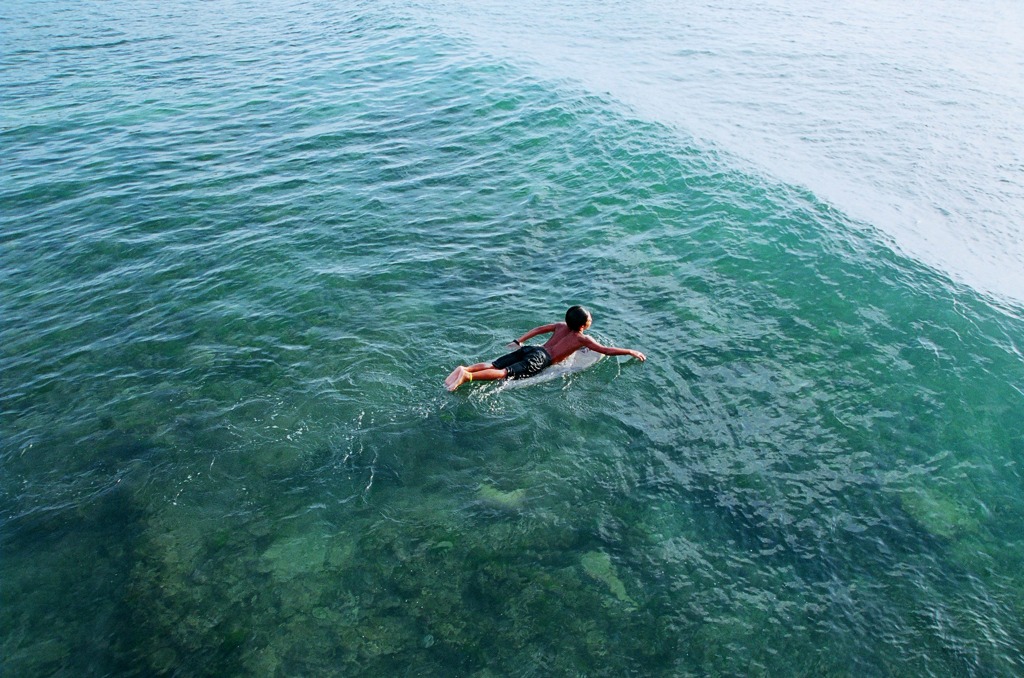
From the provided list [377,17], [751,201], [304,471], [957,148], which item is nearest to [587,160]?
[751,201]

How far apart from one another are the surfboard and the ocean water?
24cm

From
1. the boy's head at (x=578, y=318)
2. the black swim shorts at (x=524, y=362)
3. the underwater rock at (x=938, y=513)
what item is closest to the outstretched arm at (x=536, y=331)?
the black swim shorts at (x=524, y=362)

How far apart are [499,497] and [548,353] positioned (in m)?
3.38

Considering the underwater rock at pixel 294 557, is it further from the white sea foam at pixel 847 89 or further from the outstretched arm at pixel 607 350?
the white sea foam at pixel 847 89

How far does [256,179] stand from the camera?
21172mm

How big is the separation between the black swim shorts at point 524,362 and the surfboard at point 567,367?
0.49 feet

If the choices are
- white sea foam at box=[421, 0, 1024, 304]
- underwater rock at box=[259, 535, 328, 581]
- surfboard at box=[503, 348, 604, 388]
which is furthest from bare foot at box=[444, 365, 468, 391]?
white sea foam at box=[421, 0, 1024, 304]

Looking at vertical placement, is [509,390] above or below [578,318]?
below

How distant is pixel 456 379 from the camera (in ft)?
39.6

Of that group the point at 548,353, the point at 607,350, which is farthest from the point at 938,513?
the point at 548,353

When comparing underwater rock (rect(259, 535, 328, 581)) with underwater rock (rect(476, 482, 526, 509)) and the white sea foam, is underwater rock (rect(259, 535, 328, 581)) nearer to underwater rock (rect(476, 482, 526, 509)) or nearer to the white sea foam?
underwater rock (rect(476, 482, 526, 509))

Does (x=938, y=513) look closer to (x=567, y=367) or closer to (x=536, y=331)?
(x=567, y=367)

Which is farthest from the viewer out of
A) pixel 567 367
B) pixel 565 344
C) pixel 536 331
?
pixel 536 331

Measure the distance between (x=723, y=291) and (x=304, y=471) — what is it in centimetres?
1039
